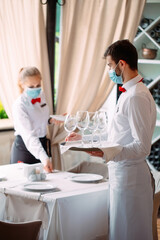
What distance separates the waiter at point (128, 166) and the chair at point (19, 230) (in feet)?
1.79

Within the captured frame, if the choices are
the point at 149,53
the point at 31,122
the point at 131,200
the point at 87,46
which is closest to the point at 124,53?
the point at 131,200

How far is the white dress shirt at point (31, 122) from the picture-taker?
353 cm

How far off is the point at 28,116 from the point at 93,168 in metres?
0.76

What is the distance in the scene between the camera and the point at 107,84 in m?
4.84

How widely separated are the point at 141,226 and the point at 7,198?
93 cm

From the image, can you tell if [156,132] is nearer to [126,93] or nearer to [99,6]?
[99,6]

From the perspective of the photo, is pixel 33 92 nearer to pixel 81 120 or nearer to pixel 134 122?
pixel 81 120

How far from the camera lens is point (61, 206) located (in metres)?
2.61

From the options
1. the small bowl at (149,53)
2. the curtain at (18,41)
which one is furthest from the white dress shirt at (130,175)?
the small bowl at (149,53)

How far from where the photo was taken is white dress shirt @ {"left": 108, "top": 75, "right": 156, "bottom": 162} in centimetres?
230

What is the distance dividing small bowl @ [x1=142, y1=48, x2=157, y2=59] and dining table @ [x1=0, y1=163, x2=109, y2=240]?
7.62 ft

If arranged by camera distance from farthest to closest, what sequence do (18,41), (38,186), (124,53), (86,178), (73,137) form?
(18,41) → (86,178) → (38,186) → (73,137) → (124,53)

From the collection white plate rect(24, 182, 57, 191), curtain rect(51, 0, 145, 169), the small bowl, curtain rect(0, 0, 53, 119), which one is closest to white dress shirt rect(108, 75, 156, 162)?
white plate rect(24, 182, 57, 191)

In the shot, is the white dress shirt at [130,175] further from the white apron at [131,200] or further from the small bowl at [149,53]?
the small bowl at [149,53]
